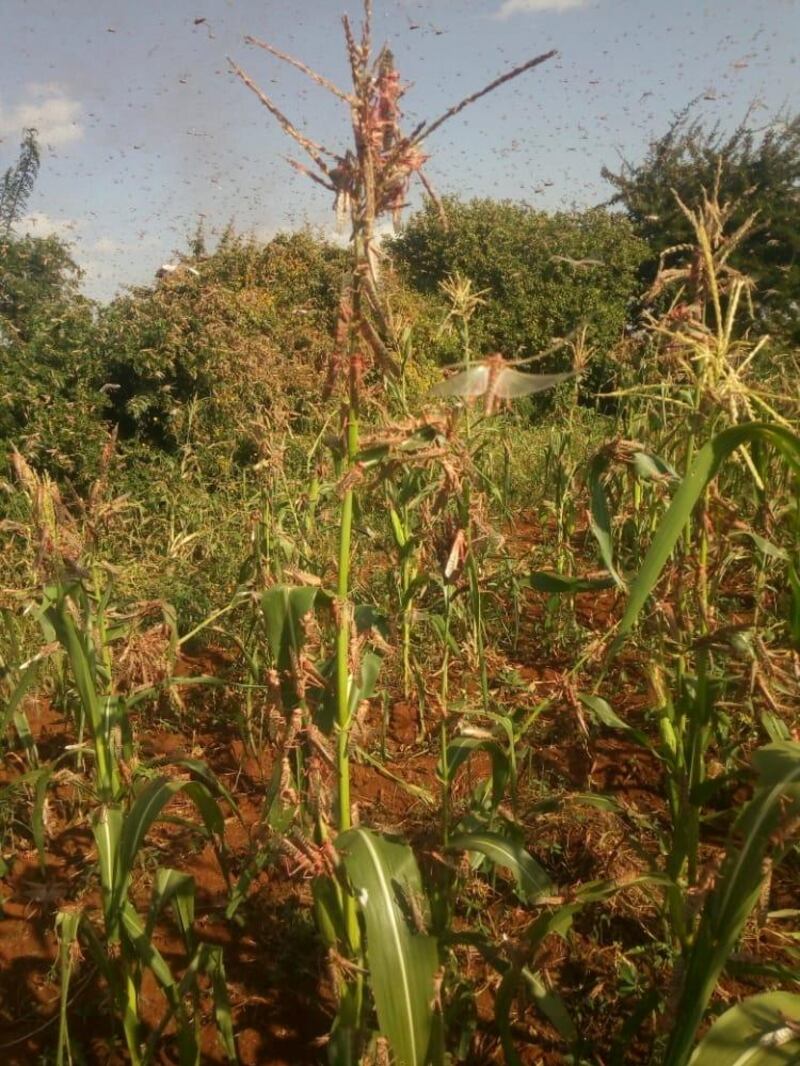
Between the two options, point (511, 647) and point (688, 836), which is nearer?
point (688, 836)

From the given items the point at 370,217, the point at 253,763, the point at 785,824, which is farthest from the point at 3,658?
the point at 785,824

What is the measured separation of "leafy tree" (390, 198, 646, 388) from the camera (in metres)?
10.4

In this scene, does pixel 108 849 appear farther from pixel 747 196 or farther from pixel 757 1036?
pixel 747 196

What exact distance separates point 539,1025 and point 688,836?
0.49m

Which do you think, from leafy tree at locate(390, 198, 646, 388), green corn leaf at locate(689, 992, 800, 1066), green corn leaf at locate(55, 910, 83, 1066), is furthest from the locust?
leafy tree at locate(390, 198, 646, 388)

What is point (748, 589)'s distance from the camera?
2.89 m

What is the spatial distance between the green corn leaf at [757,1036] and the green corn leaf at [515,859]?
280 millimetres

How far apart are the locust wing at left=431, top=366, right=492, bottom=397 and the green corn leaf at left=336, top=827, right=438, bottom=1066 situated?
2.06 ft

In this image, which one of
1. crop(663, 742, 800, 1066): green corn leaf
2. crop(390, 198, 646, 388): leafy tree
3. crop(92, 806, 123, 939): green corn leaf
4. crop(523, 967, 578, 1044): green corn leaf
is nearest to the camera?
crop(663, 742, 800, 1066): green corn leaf

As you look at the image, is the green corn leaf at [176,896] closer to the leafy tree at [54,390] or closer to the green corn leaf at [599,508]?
the green corn leaf at [599,508]

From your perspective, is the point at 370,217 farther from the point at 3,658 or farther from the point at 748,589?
the point at 748,589

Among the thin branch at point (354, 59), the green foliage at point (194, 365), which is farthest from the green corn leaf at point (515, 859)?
the green foliage at point (194, 365)

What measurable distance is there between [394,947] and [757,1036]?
45 centimetres

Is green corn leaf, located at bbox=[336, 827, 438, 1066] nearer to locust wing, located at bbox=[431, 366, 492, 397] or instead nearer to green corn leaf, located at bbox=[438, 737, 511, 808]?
green corn leaf, located at bbox=[438, 737, 511, 808]
